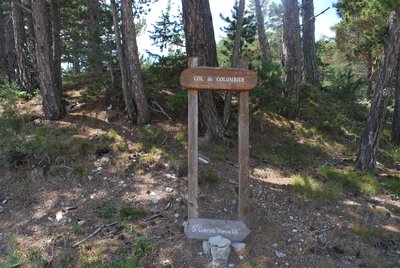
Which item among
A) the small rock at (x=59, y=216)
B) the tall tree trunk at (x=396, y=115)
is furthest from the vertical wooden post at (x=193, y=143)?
the tall tree trunk at (x=396, y=115)

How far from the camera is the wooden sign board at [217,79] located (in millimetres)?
5172

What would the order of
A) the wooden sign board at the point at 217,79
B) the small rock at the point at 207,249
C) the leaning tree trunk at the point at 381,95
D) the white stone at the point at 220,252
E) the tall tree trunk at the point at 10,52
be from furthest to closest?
the tall tree trunk at the point at 10,52 < the leaning tree trunk at the point at 381,95 < the wooden sign board at the point at 217,79 < the small rock at the point at 207,249 < the white stone at the point at 220,252

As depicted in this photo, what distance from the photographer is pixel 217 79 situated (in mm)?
5215

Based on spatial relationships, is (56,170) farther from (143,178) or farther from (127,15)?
(127,15)

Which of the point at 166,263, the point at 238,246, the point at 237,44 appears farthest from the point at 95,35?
the point at 238,246

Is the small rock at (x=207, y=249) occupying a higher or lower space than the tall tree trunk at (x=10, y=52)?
lower

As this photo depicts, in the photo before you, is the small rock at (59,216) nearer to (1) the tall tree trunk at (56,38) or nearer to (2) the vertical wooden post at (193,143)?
(2) the vertical wooden post at (193,143)

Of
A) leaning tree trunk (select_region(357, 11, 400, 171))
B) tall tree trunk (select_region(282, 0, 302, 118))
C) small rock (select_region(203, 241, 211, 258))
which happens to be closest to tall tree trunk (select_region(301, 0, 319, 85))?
tall tree trunk (select_region(282, 0, 302, 118))

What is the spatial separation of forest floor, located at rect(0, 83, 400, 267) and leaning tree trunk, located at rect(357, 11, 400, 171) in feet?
1.79

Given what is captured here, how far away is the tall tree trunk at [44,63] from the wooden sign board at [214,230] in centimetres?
598

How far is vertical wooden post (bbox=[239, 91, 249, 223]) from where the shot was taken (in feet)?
17.6

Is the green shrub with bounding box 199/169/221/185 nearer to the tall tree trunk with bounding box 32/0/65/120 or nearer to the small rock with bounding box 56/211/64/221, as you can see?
the small rock with bounding box 56/211/64/221

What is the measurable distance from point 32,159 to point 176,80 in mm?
4057

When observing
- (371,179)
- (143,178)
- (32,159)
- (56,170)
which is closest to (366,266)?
(371,179)
